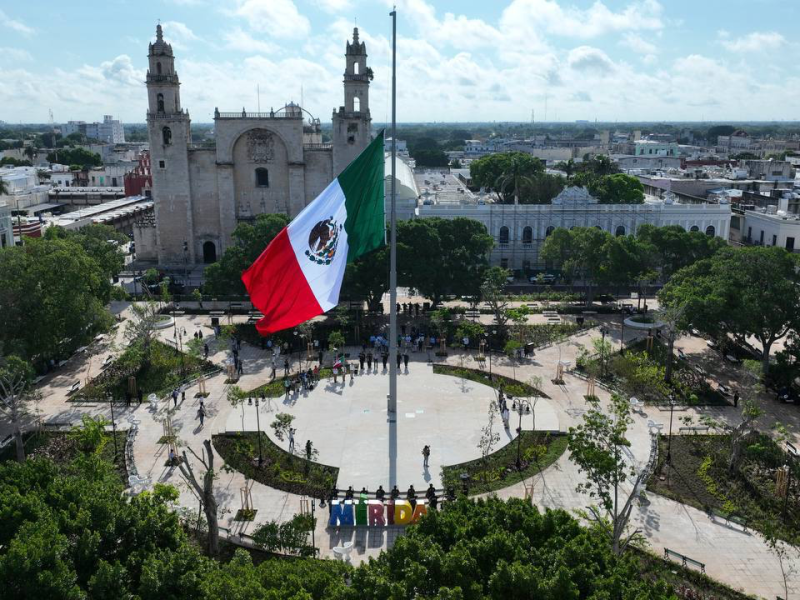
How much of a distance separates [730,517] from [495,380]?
13979 millimetres

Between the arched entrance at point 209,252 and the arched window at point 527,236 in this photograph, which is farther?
the arched window at point 527,236

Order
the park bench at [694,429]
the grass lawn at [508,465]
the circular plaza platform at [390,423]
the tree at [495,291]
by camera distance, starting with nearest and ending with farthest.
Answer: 1. the grass lawn at [508,465]
2. the circular plaza platform at [390,423]
3. the park bench at [694,429]
4. the tree at [495,291]

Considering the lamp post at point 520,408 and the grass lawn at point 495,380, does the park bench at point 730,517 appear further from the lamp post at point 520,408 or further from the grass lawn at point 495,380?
the grass lawn at point 495,380

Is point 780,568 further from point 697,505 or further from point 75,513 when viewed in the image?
point 75,513

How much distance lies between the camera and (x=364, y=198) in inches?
932

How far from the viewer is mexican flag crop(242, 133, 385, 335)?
2206 cm

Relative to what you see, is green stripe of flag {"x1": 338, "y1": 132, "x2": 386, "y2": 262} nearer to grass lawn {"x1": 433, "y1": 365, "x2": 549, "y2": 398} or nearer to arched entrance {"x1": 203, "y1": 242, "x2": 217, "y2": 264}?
grass lawn {"x1": 433, "y1": 365, "x2": 549, "y2": 398}

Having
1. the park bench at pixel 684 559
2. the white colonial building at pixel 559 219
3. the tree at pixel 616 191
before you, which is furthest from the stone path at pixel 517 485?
the tree at pixel 616 191

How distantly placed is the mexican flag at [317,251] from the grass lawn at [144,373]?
627 inches

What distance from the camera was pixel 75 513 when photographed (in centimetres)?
1723

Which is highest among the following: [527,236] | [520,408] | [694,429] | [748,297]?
[748,297]

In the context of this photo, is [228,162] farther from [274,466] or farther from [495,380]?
[274,466]

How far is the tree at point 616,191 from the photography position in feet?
252

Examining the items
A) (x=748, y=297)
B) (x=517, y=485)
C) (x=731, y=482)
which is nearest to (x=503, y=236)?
(x=748, y=297)
